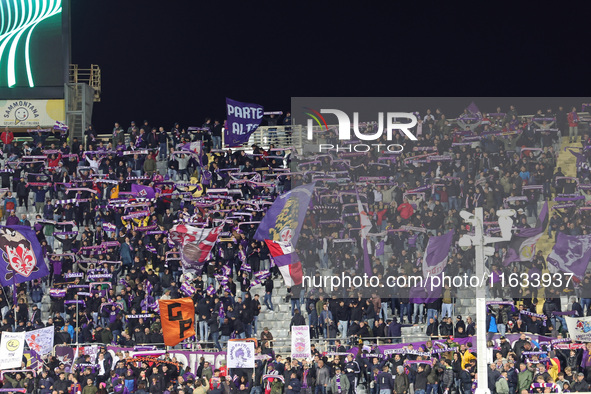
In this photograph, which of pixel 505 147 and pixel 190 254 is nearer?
pixel 190 254

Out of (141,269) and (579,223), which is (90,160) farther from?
(579,223)

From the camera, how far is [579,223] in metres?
37.3

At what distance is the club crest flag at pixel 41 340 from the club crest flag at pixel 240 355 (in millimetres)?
5130

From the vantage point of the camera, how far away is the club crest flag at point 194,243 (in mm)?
36688

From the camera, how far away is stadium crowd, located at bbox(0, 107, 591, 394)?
102 ft

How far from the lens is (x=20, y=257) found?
119ft

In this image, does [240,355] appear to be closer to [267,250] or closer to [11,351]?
[11,351]

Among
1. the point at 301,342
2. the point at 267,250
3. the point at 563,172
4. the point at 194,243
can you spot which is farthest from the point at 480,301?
the point at 563,172

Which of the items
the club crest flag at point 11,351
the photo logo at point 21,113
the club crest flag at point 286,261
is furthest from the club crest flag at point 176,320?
the photo logo at point 21,113

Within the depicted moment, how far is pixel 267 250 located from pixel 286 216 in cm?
120

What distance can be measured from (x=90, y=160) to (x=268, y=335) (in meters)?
14.1

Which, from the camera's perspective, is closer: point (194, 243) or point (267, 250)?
point (194, 243)

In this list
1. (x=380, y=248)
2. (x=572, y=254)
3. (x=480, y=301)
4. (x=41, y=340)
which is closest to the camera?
(x=480, y=301)

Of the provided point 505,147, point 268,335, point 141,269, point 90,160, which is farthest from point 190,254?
point 505,147
